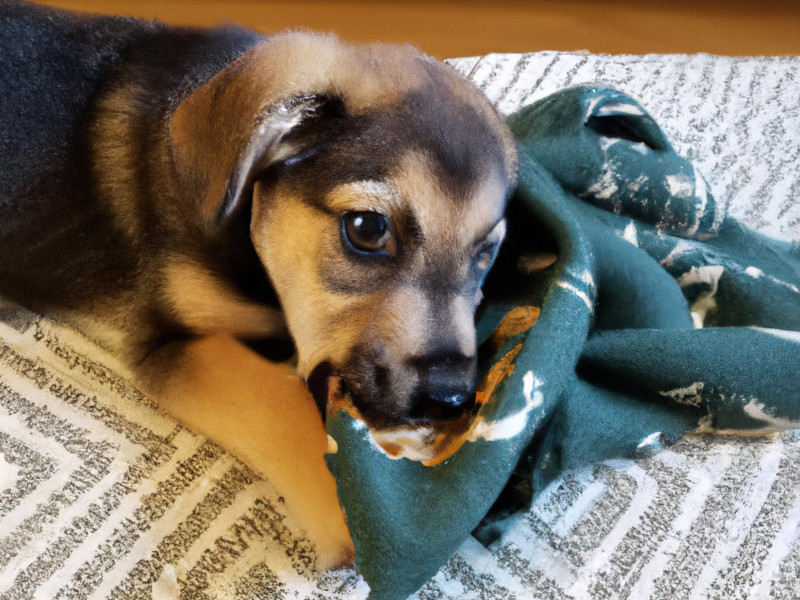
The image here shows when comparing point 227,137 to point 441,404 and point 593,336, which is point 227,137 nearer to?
point 441,404

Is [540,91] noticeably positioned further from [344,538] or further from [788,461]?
[344,538]

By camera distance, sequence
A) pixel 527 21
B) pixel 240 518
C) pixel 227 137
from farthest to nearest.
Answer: pixel 527 21
pixel 240 518
pixel 227 137

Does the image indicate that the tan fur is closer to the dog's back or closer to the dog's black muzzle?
the dog's back

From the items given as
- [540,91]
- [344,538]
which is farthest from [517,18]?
[344,538]

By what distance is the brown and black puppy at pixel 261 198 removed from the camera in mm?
1592

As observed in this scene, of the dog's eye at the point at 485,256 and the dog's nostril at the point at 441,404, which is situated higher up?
the dog's eye at the point at 485,256

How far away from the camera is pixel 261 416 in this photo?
1.78 m

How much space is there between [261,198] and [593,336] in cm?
95

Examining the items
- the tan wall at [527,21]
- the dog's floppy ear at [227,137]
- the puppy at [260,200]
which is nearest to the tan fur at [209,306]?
the puppy at [260,200]

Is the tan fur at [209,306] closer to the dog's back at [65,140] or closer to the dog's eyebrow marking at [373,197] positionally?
the dog's back at [65,140]

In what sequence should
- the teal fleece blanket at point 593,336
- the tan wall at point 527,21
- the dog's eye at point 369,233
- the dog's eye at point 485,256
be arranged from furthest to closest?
1. the tan wall at point 527,21
2. the dog's eye at point 485,256
3. the dog's eye at point 369,233
4. the teal fleece blanket at point 593,336

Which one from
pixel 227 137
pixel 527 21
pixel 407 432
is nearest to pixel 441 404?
pixel 407 432

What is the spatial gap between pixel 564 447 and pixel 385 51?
1.13 meters

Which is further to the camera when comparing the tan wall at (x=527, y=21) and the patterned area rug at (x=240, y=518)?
the tan wall at (x=527, y=21)
